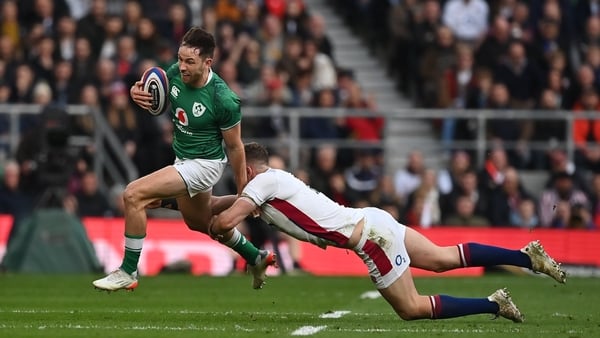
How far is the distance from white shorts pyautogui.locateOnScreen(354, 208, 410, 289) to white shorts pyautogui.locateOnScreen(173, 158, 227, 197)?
5.74 ft

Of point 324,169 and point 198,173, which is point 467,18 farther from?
point 198,173

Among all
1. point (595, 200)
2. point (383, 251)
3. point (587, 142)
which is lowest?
point (595, 200)

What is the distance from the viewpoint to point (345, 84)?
23734mm

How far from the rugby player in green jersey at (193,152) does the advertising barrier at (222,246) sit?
707 cm

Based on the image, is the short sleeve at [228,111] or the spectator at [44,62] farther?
the spectator at [44,62]

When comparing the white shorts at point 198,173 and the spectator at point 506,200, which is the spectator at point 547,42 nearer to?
the spectator at point 506,200

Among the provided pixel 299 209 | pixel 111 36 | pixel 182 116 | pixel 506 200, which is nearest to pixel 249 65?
pixel 111 36

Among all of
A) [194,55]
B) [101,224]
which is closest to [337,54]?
[101,224]

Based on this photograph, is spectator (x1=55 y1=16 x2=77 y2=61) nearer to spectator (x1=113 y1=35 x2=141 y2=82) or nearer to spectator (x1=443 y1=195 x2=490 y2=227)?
spectator (x1=113 y1=35 x2=141 y2=82)

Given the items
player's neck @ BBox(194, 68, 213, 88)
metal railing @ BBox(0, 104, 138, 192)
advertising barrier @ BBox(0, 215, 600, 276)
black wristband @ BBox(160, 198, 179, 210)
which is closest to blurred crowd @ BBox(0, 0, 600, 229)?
metal railing @ BBox(0, 104, 138, 192)

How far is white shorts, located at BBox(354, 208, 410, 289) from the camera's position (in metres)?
11.6

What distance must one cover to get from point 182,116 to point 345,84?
1125 centimetres

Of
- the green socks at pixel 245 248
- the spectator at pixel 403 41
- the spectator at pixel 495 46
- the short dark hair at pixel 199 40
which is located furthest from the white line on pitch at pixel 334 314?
the spectator at pixel 403 41

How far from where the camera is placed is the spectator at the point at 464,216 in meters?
21.4
